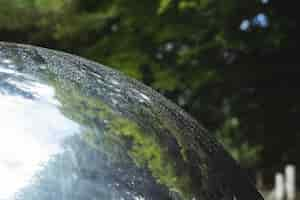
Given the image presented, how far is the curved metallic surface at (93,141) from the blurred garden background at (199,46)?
313 centimetres

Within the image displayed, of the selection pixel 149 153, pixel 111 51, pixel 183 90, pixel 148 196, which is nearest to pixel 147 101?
pixel 149 153

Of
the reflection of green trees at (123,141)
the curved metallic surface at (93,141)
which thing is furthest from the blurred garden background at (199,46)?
the reflection of green trees at (123,141)

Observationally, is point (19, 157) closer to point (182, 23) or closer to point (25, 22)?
point (182, 23)

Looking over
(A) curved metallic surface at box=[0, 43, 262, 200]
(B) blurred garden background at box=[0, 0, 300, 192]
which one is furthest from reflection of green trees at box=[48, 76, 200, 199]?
(B) blurred garden background at box=[0, 0, 300, 192]

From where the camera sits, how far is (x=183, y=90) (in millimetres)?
6242

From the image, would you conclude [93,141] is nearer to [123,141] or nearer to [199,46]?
[123,141]

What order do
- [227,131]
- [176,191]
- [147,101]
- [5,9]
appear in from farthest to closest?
[227,131], [5,9], [147,101], [176,191]

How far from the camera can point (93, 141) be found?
159cm

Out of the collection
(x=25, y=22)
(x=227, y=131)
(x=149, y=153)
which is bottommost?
(x=149, y=153)

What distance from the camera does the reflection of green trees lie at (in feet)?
5.24

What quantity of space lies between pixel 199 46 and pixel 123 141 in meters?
4.30

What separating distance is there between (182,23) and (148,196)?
3.99 m

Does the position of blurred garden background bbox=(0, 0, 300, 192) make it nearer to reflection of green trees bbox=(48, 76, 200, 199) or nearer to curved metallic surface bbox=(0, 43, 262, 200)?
curved metallic surface bbox=(0, 43, 262, 200)

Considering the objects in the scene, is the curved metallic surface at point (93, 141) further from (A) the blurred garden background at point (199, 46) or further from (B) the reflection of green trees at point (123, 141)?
(A) the blurred garden background at point (199, 46)
